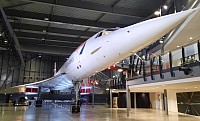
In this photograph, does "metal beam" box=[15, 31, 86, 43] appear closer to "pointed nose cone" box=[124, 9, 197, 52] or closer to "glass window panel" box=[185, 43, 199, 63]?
"glass window panel" box=[185, 43, 199, 63]

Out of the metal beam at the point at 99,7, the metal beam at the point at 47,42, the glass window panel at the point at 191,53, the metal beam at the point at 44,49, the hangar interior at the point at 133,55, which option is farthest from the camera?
the metal beam at the point at 47,42

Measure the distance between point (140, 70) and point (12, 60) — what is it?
2512 centimetres

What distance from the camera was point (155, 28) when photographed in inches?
179

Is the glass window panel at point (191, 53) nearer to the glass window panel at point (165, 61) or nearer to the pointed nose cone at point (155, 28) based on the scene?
the glass window panel at point (165, 61)

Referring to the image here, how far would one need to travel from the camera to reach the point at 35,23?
16297 mm

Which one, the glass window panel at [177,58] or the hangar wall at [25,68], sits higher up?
the hangar wall at [25,68]

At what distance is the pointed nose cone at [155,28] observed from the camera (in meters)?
4.28

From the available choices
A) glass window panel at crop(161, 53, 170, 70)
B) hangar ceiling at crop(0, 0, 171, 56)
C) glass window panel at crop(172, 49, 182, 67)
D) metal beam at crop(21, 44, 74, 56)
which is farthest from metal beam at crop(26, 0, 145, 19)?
metal beam at crop(21, 44, 74, 56)

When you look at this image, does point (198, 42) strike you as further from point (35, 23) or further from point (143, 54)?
point (35, 23)

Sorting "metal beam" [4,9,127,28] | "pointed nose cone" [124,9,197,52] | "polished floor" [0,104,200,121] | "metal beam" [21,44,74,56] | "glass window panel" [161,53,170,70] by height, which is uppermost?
"metal beam" [4,9,127,28]

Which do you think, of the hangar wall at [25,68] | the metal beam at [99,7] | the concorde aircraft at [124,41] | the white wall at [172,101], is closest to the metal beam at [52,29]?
the metal beam at [99,7]

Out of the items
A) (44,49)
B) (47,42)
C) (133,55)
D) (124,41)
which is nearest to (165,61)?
(133,55)

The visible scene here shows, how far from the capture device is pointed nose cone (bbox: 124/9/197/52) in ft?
14.0

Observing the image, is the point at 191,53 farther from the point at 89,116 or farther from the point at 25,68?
the point at 25,68
